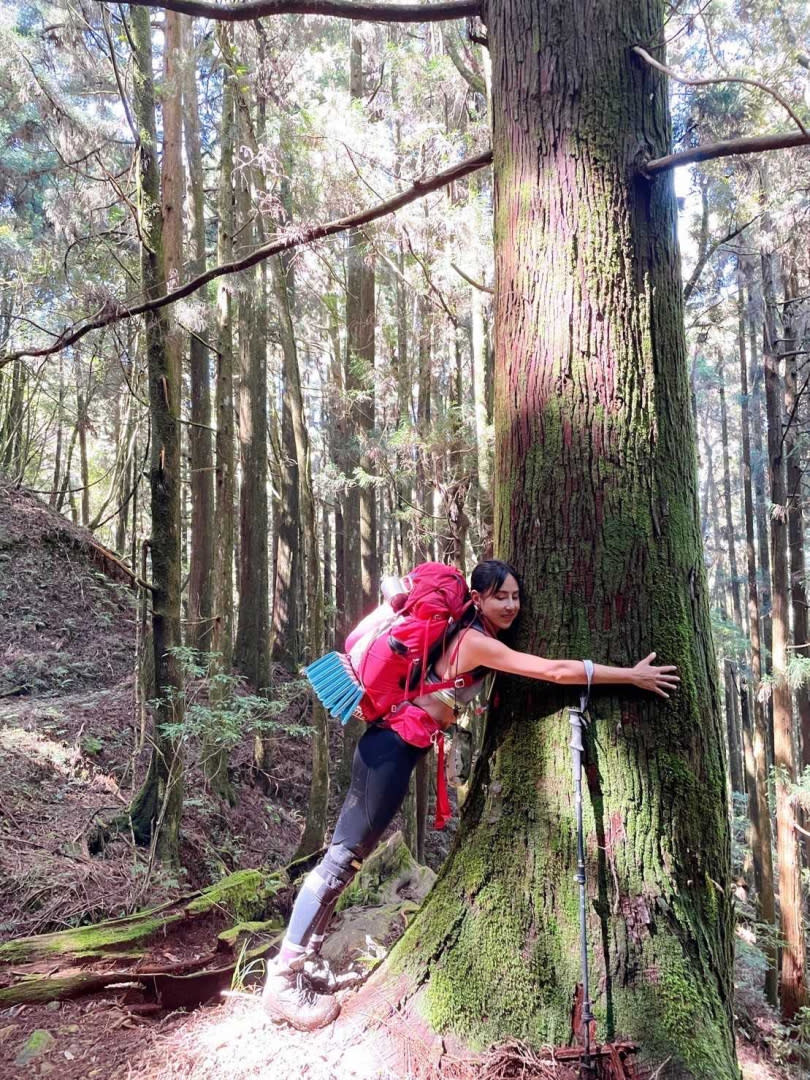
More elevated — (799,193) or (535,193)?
(799,193)

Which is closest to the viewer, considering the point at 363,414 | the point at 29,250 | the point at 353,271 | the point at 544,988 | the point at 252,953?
the point at 544,988

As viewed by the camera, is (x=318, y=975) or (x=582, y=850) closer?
(x=582, y=850)

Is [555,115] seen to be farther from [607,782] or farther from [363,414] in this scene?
[363,414]

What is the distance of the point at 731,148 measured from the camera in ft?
8.25

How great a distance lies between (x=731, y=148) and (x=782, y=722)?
11.8m

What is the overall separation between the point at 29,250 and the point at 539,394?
15.3 metres

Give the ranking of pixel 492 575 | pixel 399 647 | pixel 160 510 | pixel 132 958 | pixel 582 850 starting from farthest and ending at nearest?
pixel 160 510, pixel 132 958, pixel 399 647, pixel 492 575, pixel 582 850

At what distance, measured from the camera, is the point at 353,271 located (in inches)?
532

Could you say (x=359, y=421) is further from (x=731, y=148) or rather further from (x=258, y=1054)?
(x=258, y=1054)

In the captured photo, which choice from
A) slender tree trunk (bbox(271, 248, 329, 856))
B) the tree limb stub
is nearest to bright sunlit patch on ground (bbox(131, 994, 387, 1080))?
the tree limb stub

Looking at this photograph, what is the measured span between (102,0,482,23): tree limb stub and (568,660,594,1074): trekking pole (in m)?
2.76

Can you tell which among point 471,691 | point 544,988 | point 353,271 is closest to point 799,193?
point 353,271

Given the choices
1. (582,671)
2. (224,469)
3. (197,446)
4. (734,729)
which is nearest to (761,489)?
(734,729)

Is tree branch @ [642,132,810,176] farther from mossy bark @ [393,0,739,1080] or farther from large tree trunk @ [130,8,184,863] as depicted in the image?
large tree trunk @ [130,8,184,863]
